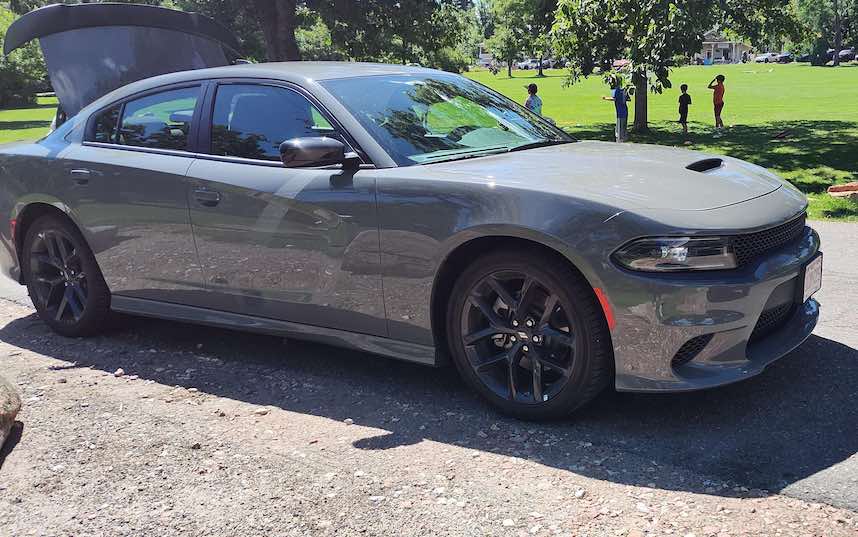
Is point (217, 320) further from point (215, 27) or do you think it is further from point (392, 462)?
point (215, 27)

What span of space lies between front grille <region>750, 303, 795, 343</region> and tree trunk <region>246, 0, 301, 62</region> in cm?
2133

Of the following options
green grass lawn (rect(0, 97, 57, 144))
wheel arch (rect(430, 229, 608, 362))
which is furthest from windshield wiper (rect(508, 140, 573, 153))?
green grass lawn (rect(0, 97, 57, 144))

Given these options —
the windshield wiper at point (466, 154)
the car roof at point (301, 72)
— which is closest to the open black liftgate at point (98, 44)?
the car roof at point (301, 72)

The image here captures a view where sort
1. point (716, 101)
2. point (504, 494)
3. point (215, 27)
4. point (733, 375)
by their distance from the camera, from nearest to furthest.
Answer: point (504, 494) → point (733, 375) → point (215, 27) → point (716, 101)

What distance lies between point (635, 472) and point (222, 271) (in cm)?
250

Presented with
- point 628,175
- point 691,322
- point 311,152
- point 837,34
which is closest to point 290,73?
point 311,152

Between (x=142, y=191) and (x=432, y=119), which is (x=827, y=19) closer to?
(x=432, y=119)

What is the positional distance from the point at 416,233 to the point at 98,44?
20.1 ft

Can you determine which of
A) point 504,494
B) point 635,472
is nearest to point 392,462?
point 504,494

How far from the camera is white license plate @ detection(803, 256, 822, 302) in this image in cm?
385

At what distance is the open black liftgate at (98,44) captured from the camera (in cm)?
844

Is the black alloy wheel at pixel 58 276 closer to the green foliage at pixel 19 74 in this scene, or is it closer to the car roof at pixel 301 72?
the car roof at pixel 301 72

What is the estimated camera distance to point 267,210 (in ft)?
14.4

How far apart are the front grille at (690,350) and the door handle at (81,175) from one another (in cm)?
368
